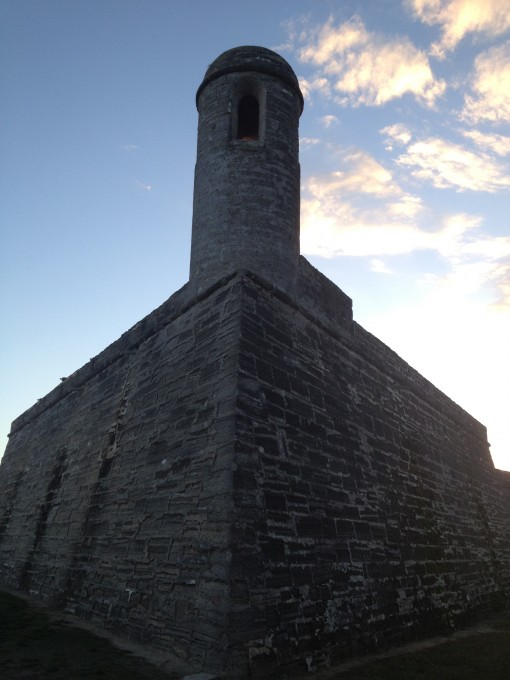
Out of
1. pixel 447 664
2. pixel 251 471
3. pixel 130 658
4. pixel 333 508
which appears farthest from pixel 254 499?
pixel 447 664

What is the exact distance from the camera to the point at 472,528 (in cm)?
944

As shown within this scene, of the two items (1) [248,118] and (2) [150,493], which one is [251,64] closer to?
(1) [248,118]

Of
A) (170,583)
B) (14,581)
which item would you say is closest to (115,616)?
(170,583)

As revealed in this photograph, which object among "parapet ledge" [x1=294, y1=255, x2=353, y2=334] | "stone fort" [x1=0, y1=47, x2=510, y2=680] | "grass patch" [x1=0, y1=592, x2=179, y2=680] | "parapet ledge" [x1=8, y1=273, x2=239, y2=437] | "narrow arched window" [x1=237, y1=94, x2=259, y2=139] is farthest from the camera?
"narrow arched window" [x1=237, y1=94, x2=259, y2=139]

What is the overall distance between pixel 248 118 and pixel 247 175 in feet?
7.56

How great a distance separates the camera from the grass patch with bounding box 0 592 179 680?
314 centimetres

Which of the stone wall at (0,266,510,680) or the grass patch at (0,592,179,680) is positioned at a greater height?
the stone wall at (0,266,510,680)

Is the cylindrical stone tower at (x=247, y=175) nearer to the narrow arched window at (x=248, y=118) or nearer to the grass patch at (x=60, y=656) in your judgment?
the narrow arched window at (x=248, y=118)

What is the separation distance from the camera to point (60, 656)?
3.59 metres

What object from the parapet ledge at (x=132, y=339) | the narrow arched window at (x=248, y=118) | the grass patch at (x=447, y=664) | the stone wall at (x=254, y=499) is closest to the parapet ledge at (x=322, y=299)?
the stone wall at (x=254, y=499)

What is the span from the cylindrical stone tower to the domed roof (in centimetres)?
1

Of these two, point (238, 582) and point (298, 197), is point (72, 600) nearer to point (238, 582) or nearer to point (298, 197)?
point (238, 582)

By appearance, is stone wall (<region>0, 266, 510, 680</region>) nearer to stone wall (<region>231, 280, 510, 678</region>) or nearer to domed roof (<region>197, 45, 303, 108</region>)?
stone wall (<region>231, 280, 510, 678</region>)

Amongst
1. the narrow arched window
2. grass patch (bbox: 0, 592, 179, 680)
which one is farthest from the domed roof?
grass patch (bbox: 0, 592, 179, 680)
